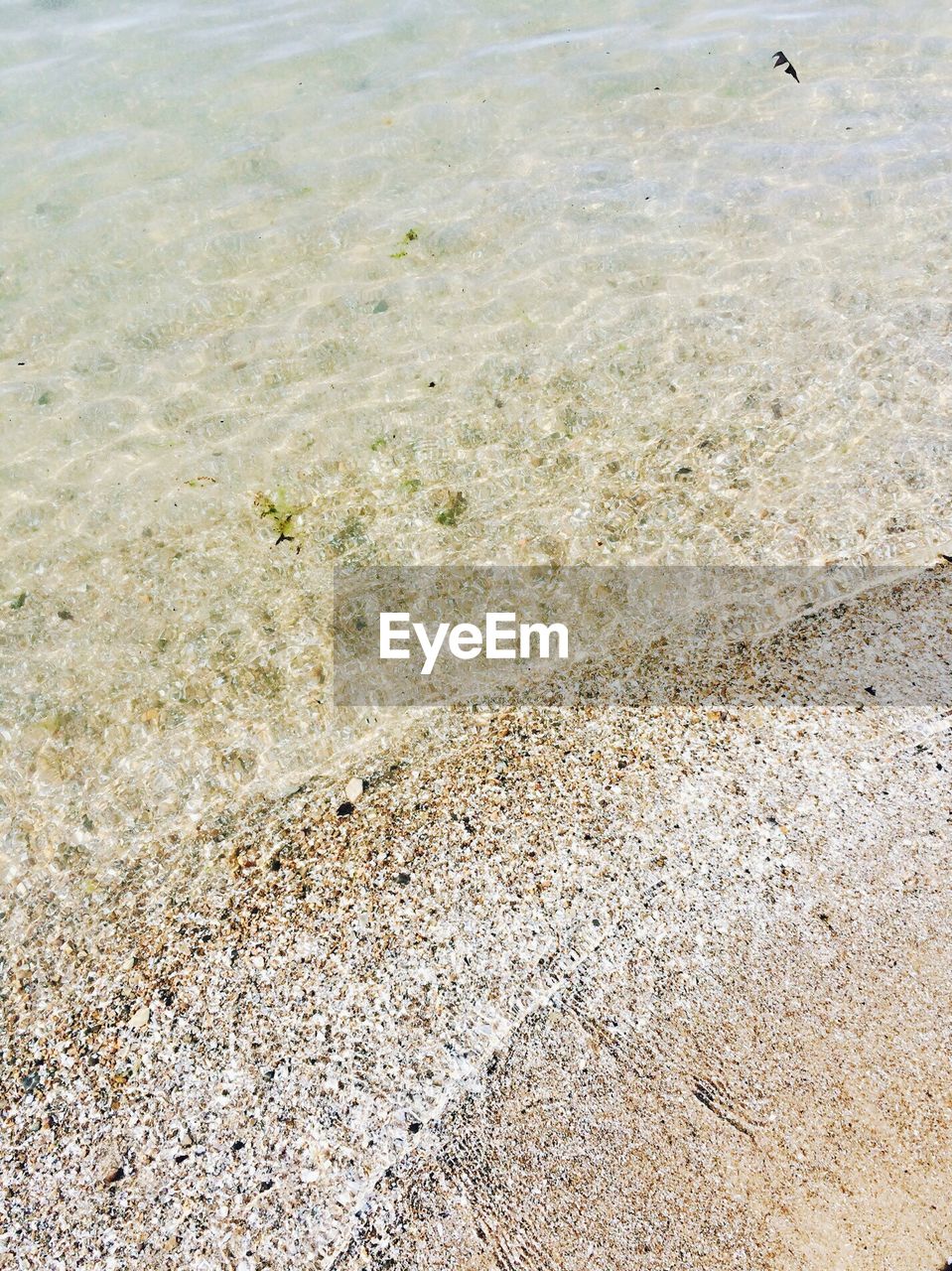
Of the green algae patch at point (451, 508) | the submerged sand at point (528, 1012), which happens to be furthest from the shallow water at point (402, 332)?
the submerged sand at point (528, 1012)

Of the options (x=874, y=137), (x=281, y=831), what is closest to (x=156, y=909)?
(x=281, y=831)

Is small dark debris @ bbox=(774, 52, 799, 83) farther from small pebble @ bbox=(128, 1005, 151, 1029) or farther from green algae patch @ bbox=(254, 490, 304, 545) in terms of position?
small pebble @ bbox=(128, 1005, 151, 1029)

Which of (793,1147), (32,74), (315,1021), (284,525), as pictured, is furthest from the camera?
(32,74)

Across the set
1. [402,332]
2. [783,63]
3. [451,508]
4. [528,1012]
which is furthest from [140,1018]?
[783,63]

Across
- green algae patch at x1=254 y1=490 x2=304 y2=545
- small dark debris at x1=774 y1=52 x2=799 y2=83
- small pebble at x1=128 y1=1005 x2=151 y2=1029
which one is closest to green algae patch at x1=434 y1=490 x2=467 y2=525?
green algae patch at x1=254 y1=490 x2=304 y2=545

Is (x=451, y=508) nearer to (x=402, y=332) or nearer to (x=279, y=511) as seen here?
(x=279, y=511)

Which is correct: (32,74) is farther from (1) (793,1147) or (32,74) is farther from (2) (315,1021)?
(1) (793,1147)
